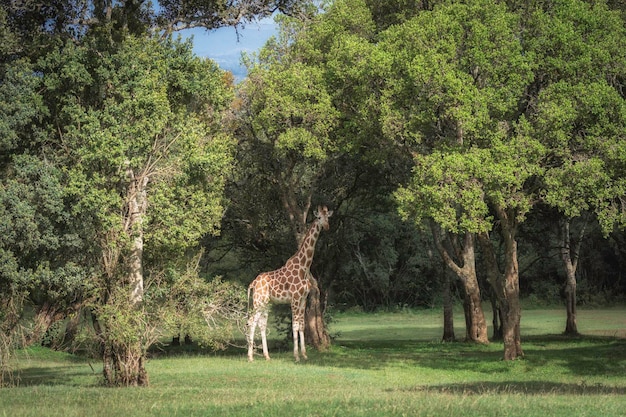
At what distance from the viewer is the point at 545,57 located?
27.1 meters

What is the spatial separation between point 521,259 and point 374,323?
47.4 ft

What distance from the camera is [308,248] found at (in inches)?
1248

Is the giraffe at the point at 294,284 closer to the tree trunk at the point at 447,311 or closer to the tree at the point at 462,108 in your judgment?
the tree at the point at 462,108

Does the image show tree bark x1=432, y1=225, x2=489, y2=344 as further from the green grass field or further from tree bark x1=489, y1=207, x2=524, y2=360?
tree bark x1=489, y1=207, x2=524, y2=360

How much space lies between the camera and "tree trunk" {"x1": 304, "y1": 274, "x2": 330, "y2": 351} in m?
34.5

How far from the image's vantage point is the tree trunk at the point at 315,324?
3450 centimetres

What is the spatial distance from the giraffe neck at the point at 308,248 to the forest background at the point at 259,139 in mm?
2543

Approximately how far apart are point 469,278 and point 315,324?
6.33m

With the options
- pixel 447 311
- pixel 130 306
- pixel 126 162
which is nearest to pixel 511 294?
pixel 447 311

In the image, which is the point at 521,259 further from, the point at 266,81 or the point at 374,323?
the point at 266,81

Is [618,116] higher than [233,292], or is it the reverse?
[618,116]

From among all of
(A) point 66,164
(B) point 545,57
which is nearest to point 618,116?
(B) point 545,57

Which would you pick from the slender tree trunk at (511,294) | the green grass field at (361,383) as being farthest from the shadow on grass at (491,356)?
the slender tree trunk at (511,294)

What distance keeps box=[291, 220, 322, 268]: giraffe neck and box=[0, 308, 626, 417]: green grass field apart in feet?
11.4
